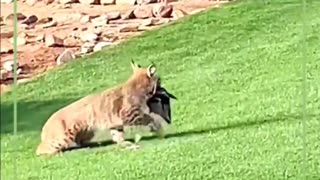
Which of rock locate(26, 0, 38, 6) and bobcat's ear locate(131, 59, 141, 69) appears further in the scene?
bobcat's ear locate(131, 59, 141, 69)

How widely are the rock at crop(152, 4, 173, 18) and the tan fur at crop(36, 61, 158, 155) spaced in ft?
0.46

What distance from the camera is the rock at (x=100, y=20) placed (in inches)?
96.8

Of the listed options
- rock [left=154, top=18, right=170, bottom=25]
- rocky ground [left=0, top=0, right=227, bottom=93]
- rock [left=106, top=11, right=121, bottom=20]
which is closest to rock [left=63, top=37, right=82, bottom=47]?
rocky ground [left=0, top=0, right=227, bottom=93]

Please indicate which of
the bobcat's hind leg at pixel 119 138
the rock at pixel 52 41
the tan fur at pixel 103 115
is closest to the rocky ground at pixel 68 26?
the rock at pixel 52 41

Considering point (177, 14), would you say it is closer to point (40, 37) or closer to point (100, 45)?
point (100, 45)

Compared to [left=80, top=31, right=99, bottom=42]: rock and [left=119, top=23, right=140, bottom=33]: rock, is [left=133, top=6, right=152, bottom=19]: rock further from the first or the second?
[left=80, top=31, right=99, bottom=42]: rock

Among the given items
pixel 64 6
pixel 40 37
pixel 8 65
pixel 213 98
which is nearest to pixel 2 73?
pixel 8 65

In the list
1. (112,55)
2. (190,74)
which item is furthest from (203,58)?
(112,55)

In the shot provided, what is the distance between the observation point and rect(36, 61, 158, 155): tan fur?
2.44m

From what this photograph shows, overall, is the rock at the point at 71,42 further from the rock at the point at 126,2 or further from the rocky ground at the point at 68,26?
the rock at the point at 126,2

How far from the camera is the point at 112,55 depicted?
2.48 metres

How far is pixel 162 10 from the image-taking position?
8.25ft

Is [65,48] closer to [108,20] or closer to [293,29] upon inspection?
[108,20]

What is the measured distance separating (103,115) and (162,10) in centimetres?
32
